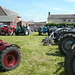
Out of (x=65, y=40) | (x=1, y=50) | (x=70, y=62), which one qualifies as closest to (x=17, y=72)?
(x=1, y=50)

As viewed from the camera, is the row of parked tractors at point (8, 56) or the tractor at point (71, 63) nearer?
the tractor at point (71, 63)

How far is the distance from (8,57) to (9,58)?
0.24 feet

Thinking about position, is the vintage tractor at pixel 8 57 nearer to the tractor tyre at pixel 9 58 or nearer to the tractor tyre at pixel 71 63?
the tractor tyre at pixel 9 58

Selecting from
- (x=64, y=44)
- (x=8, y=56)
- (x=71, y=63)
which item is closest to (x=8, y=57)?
(x=8, y=56)

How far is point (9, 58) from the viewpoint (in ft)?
11.1

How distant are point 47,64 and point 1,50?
62.1 inches

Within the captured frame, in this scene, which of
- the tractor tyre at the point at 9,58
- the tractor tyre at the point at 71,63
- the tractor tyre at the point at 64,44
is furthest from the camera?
the tractor tyre at the point at 64,44

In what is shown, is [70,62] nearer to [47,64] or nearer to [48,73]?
[48,73]

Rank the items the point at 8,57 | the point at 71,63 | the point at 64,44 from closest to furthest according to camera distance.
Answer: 1. the point at 71,63
2. the point at 8,57
3. the point at 64,44

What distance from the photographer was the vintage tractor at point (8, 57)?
308 cm

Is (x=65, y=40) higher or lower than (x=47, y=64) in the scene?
higher

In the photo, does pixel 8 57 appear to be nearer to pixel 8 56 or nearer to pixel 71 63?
pixel 8 56

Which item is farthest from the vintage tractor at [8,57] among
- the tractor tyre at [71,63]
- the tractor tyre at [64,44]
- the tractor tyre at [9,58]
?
the tractor tyre at [64,44]

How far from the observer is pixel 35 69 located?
3369 mm
